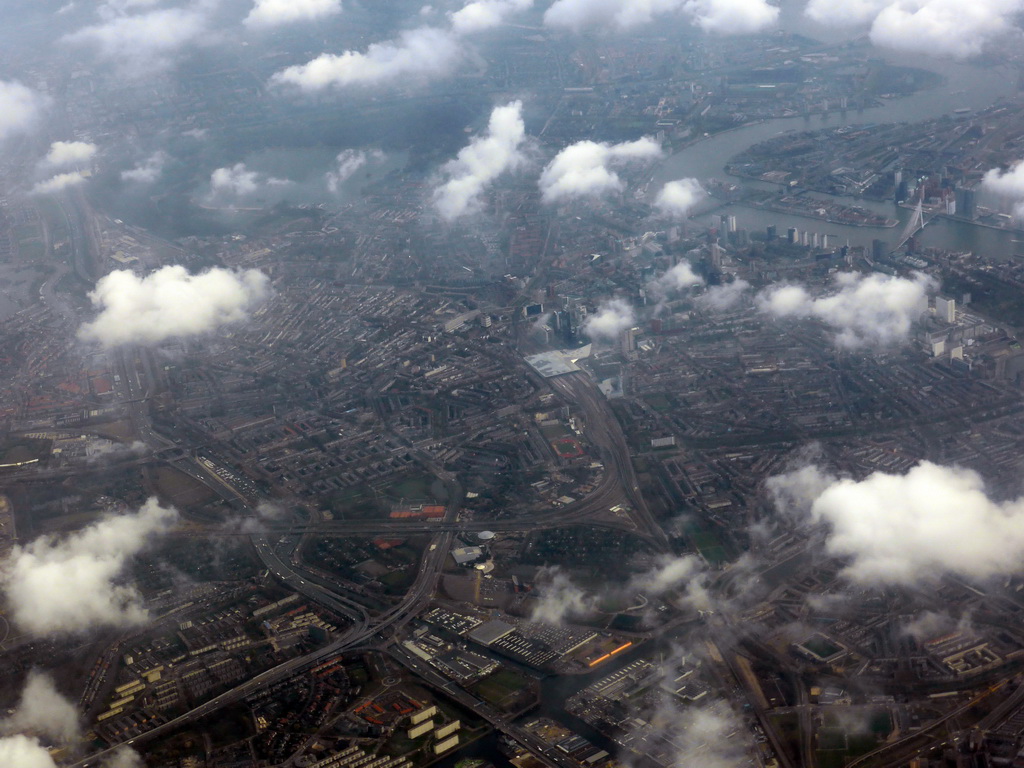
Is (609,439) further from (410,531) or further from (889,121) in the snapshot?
(889,121)

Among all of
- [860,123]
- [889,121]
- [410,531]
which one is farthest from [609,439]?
[889,121]

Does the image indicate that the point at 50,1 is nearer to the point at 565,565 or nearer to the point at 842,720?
the point at 565,565

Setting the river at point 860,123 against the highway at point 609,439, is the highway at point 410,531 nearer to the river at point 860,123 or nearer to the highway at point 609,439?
the highway at point 609,439

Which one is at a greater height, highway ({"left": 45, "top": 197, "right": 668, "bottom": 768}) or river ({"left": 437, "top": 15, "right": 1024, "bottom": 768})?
river ({"left": 437, "top": 15, "right": 1024, "bottom": 768})

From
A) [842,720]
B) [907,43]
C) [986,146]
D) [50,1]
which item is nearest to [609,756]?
[842,720]

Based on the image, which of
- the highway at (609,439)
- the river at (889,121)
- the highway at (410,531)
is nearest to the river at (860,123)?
the river at (889,121)

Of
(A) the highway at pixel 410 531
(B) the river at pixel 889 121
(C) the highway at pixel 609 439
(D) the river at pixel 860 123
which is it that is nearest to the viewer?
(A) the highway at pixel 410 531

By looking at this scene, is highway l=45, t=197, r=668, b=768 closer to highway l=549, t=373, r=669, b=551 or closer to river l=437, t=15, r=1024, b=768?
highway l=549, t=373, r=669, b=551

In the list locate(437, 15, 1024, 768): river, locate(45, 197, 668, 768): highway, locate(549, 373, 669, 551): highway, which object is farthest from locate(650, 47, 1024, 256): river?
locate(45, 197, 668, 768): highway
